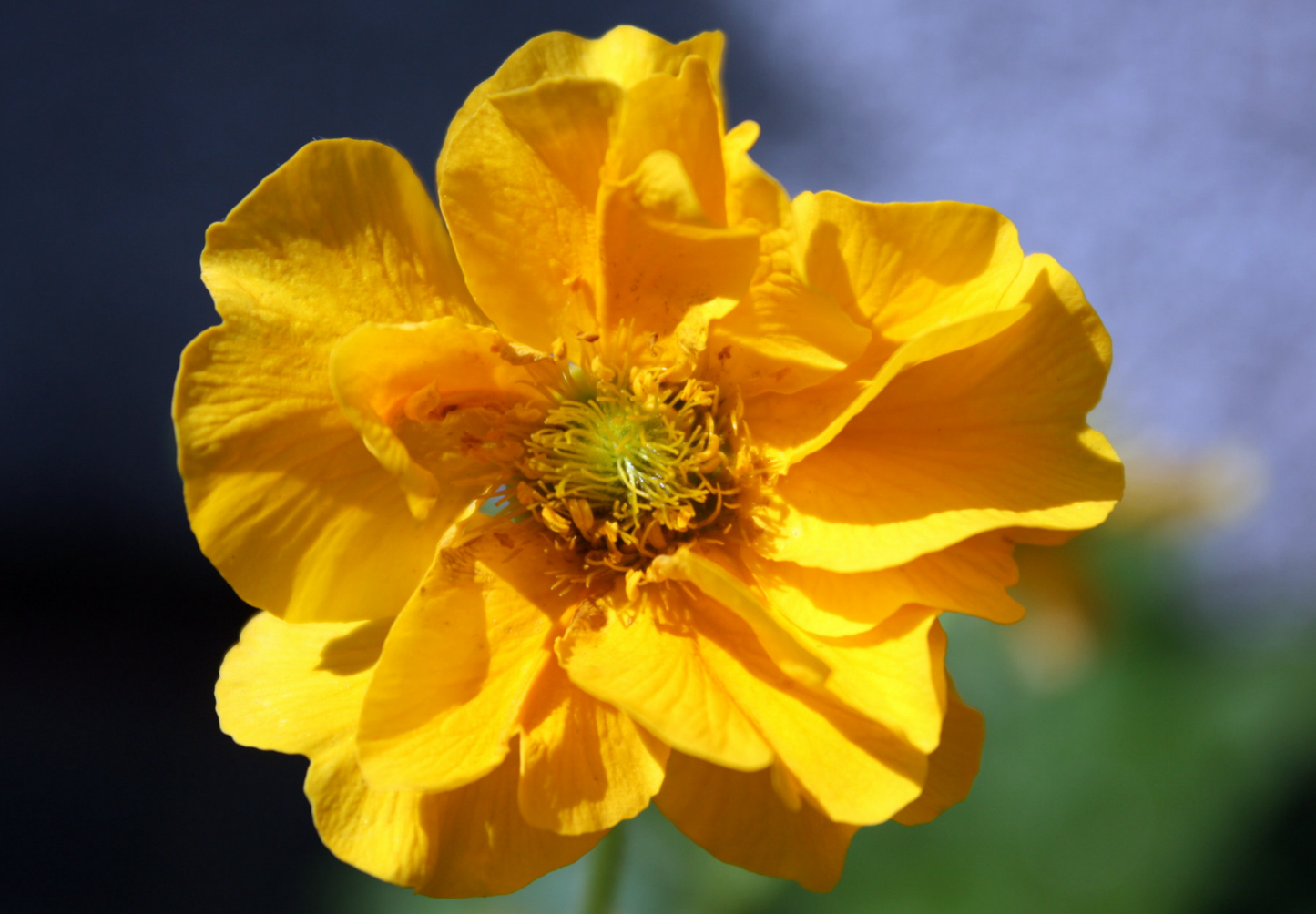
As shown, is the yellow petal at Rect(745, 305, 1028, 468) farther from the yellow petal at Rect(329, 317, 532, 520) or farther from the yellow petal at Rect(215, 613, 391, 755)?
the yellow petal at Rect(215, 613, 391, 755)

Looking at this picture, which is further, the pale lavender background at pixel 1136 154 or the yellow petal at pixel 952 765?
the pale lavender background at pixel 1136 154

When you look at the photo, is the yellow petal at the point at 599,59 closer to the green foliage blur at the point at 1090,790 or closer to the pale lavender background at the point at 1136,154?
the green foliage blur at the point at 1090,790

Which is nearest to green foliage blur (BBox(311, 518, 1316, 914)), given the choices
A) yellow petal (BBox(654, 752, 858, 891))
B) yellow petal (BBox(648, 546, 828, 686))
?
yellow petal (BBox(654, 752, 858, 891))

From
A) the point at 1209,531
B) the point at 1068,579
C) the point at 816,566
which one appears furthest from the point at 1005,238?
the point at 1209,531

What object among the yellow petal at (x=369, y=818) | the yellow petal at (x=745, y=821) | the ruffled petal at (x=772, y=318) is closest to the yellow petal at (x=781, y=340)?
the ruffled petal at (x=772, y=318)

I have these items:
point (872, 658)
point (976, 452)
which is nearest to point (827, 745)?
point (872, 658)

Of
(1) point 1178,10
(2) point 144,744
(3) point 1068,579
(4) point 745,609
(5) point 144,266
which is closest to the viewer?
(4) point 745,609

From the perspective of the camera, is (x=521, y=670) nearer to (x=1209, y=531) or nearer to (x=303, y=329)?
(x=303, y=329)
